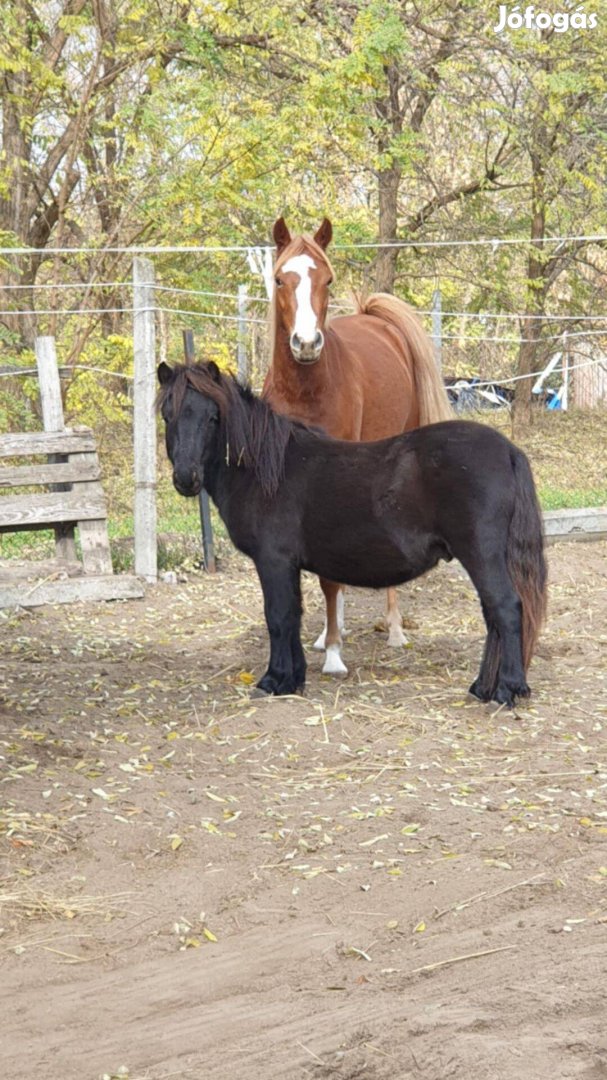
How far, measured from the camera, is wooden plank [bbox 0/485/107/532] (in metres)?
8.53

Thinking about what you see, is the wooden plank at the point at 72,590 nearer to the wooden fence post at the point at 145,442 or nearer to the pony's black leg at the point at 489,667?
the wooden fence post at the point at 145,442

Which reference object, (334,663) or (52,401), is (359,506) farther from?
(52,401)

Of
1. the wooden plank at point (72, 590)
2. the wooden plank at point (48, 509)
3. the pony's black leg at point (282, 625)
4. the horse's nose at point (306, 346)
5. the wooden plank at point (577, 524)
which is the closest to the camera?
the pony's black leg at point (282, 625)

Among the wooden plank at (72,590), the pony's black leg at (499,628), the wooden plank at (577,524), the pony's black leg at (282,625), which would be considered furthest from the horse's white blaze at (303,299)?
the wooden plank at (577,524)

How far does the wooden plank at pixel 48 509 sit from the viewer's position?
853 cm

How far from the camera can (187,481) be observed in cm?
606

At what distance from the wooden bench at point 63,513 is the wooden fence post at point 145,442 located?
271 millimetres

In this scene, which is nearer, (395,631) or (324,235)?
(324,235)

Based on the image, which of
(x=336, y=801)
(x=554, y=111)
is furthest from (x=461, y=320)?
(x=336, y=801)

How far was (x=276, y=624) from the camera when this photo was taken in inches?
245

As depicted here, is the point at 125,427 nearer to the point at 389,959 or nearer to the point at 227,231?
the point at 227,231

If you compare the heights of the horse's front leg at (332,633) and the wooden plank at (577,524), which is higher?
the horse's front leg at (332,633)

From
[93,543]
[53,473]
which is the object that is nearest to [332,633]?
[93,543]

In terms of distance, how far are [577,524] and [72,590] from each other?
4131 mm
